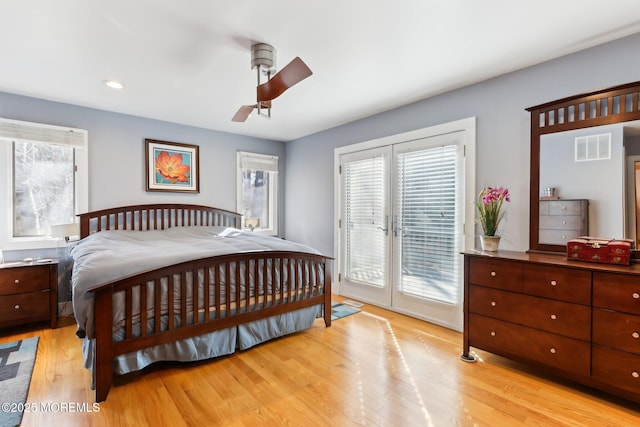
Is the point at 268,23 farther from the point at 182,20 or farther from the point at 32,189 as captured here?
the point at 32,189

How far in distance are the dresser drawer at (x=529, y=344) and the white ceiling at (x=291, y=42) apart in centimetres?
206

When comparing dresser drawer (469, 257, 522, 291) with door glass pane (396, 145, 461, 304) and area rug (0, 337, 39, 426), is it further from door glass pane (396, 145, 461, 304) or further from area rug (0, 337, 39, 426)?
area rug (0, 337, 39, 426)

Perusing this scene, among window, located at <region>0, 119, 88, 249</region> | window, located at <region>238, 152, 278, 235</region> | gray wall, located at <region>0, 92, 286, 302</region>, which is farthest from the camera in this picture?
window, located at <region>238, 152, 278, 235</region>

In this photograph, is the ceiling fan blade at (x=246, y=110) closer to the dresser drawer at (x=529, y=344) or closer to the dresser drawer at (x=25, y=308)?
the dresser drawer at (x=529, y=344)

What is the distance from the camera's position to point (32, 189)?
11.2 ft

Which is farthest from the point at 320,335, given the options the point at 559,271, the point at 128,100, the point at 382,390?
the point at 128,100

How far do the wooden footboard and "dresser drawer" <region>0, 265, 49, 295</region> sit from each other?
1.74m

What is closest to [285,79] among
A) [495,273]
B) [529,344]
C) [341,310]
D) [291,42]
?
[291,42]

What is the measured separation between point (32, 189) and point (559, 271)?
4995 mm

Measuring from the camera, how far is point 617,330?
181cm

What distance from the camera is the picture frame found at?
4145 mm

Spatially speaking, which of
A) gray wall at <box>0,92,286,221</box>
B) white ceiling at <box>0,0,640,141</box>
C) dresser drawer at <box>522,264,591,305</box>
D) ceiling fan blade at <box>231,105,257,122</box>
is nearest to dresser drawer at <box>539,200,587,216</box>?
dresser drawer at <box>522,264,591,305</box>

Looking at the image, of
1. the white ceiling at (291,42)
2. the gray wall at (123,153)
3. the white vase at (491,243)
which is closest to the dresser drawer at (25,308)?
the gray wall at (123,153)
